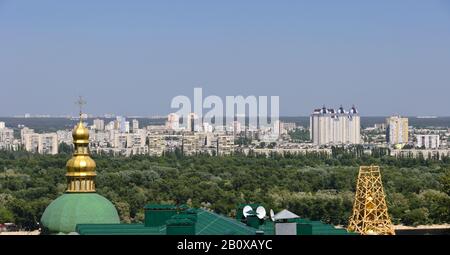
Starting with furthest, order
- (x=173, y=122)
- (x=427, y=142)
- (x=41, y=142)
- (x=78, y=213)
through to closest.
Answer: (x=427, y=142), (x=173, y=122), (x=41, y=142), (x=78, y=213)

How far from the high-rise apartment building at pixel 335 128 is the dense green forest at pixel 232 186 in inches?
305

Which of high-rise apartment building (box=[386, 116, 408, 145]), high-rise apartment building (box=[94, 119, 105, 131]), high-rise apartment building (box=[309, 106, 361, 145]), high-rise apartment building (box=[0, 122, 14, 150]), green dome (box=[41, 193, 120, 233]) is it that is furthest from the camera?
high-rise apartment building (box=[386, 116, 408, 145])

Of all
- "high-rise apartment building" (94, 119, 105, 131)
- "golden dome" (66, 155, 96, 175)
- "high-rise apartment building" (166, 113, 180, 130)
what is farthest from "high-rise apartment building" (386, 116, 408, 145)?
"golden dome" (66, 155, 96, 175)

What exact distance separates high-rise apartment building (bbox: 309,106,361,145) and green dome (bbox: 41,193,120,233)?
140 feet

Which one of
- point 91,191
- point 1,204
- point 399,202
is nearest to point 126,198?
point 1,204

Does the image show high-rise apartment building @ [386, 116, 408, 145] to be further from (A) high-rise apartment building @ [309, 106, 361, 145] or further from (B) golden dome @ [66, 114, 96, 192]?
(B) golden dome @ [66, 114, 96, 192]

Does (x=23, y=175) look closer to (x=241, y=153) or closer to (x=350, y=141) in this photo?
(x=241, y=153)

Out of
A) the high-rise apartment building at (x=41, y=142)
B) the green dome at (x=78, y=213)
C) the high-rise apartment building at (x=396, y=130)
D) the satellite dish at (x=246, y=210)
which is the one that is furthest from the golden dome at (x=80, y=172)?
the high-rise apartment building at (x=396, y=130)

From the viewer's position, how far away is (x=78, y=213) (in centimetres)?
1083

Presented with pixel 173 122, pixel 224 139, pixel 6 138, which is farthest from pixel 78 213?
pixel 224 139

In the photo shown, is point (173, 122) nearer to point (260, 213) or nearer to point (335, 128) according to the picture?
point (335, 128)

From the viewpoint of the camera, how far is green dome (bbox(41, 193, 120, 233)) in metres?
10.6

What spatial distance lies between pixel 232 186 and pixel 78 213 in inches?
893
